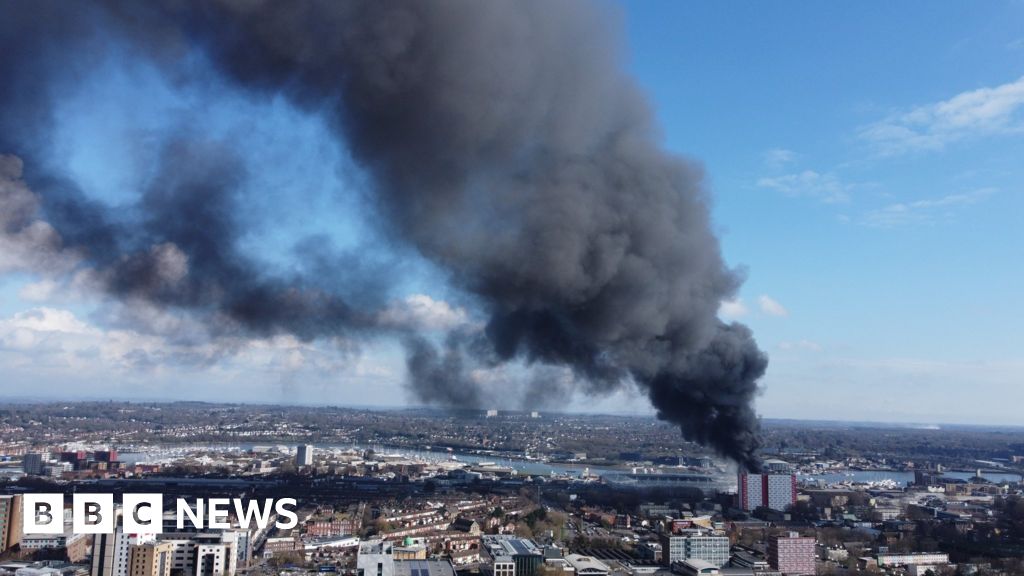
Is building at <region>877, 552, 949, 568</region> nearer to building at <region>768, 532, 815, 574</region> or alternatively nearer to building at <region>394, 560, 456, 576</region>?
building at <region>768, 532, 815, 574</region>

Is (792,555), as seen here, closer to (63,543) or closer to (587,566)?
(587,566)

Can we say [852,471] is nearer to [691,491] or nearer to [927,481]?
[927,481]

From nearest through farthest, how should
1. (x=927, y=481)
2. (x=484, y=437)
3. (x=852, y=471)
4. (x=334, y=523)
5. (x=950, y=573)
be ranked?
(x=950, y=573)
(x=334, y=523)
(x=927, y=481)
(x=852, y=471)
(x=484, y=437)

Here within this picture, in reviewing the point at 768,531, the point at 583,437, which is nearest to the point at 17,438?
the point at 583,437

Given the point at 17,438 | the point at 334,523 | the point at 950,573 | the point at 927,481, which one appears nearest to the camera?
the point at 950,573

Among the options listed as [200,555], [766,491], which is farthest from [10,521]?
[766,491]

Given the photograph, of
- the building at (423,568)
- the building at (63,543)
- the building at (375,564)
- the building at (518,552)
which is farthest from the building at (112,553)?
the building at (518,552)
